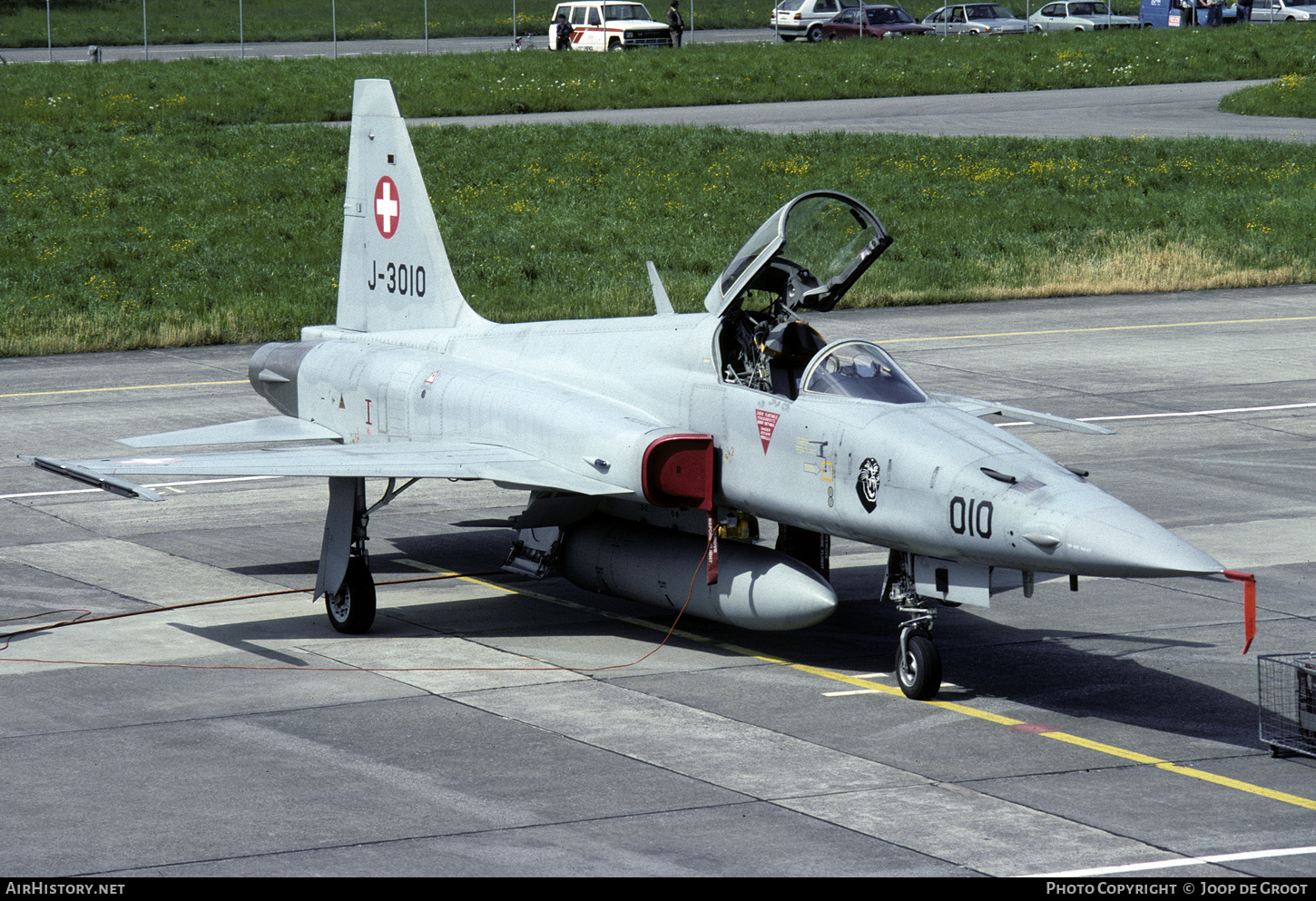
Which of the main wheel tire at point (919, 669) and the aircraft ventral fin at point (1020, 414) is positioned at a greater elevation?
the aircraft ventral fin at point (1020, 414)

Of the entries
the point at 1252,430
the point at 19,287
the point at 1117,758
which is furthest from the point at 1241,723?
the point at 19,287

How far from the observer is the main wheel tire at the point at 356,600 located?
14.5 meters

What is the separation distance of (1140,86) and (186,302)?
41930mm

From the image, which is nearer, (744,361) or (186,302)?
(744,361)

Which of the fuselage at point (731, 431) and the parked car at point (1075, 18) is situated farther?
the parked car at point (1075, 18)

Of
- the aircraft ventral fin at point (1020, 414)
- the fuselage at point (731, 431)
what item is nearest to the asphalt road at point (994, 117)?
the fuselage at point (731, 431)

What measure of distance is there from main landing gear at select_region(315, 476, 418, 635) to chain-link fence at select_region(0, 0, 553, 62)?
5671 centimetres

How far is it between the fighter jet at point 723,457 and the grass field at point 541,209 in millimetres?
15840

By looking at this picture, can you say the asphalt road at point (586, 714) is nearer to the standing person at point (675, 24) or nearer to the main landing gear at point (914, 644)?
the main landing gear at point (914, 644)

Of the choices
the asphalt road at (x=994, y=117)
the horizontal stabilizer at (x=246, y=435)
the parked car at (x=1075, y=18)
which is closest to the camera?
the horizontal stabilizer at (x=246, y=435)

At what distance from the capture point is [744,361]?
45.7 feet

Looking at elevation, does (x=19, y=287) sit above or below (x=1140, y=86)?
below
